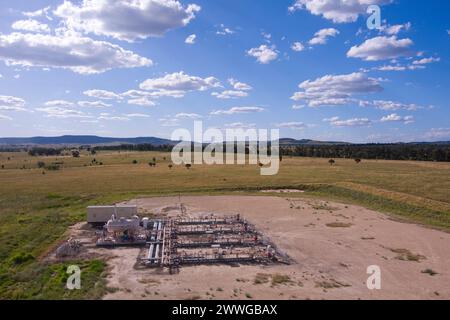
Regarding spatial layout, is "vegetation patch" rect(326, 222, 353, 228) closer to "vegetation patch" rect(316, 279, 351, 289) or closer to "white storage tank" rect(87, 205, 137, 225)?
"vegetation patch" rect(316, 279, 351, 289)

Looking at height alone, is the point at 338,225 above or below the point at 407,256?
above

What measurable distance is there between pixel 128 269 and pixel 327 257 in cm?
1221

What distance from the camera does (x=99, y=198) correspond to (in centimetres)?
4719

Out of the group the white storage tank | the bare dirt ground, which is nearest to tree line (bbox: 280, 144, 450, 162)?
the bare dirt ground

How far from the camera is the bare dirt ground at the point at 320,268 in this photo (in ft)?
62.7

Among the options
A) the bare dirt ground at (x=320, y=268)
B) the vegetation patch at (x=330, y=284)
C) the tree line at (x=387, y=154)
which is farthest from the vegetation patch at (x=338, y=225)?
the tree line at (x=387, y=154)

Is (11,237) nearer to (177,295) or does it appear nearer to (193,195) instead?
(177,295)

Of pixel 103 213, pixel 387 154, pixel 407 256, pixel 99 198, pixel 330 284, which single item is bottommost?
pixel 330 284

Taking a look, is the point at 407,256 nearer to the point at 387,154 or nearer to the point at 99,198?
the point at 99,198

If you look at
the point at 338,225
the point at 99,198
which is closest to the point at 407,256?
the point at 338,225

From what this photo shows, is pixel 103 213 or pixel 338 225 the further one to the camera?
pixel 338 225

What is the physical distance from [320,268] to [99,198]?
1261 inches

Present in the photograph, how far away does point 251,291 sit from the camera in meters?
19.1
